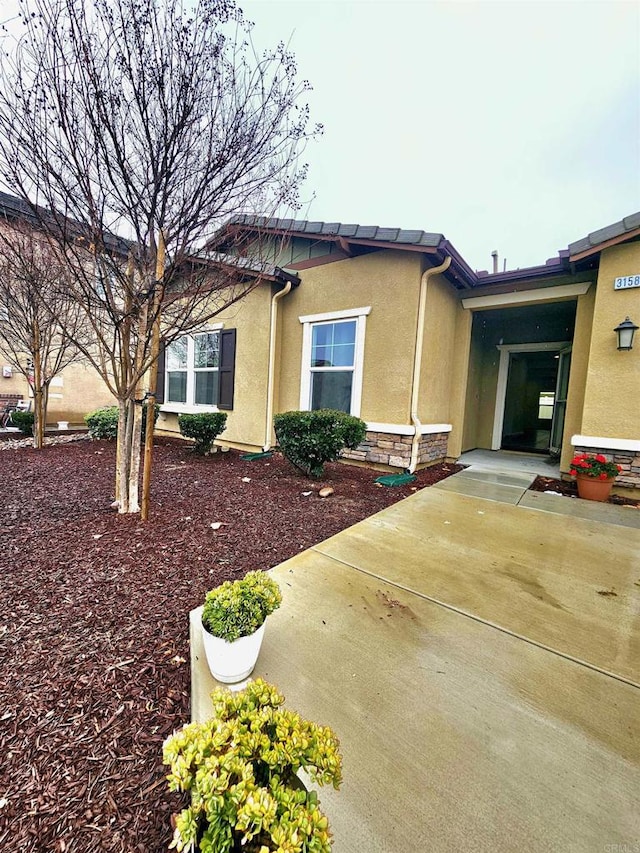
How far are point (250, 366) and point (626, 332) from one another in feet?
20.9

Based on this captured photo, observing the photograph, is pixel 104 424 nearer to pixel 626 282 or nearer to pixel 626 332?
pixel 626 332

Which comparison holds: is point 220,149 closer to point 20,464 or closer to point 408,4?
point 408,4

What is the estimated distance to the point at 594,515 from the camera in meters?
4.31

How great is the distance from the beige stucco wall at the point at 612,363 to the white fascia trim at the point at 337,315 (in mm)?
3516

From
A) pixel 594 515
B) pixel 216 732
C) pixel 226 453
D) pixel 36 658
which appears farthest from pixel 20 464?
pixel 594 515

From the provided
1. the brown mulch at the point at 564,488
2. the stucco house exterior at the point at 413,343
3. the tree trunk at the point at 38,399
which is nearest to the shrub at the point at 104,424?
the tree trunk at the point at 38,399

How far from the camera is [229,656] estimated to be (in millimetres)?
1721

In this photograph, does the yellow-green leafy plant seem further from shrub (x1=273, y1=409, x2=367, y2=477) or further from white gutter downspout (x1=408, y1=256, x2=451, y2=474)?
white gutter downspout (x1=408, y1=256, x2=451, y2=474)

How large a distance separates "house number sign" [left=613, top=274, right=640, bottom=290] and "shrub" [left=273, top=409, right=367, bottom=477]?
13.7 ft

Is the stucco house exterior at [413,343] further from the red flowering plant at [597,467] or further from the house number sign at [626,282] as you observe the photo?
the red flowering plant at [597,467]

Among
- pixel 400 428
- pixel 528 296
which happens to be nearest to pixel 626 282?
pixel 528 296

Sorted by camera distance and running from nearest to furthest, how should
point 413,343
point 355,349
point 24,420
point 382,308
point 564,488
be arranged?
1. point 564,488
2. point 413,343
3. point 382,308
4. point 355,349
5. point 24,420

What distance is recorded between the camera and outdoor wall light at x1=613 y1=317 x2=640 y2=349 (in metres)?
5.06

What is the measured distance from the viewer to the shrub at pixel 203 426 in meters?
7.06
